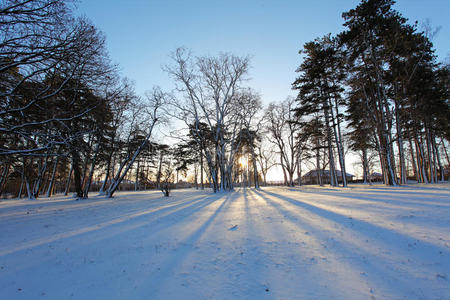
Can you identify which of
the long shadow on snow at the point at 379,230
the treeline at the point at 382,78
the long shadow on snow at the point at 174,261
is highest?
the treeline at the point at 382,78

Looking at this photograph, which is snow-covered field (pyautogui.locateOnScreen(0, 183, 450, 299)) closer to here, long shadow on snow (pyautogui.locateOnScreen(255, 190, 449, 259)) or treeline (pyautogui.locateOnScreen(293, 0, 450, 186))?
long shadow on snow (pyautogui.locateOnScreen(255, 190, 449, 259))

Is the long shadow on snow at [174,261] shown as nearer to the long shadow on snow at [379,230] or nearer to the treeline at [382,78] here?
the long shadow on snow at [379,230]

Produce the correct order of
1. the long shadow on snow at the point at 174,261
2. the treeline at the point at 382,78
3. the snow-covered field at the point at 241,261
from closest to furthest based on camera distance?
the snow-covered field at the point at 241,261 → the long shadow on snow at the point at 174,261 → the treeline at the point at 382,78

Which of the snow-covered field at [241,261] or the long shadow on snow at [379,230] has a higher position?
the long shadow on snow at [379,230]

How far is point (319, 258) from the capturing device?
9.30ft

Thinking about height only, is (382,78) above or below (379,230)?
above

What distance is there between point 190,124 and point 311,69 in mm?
13203

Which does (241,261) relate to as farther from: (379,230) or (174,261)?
(379,230)

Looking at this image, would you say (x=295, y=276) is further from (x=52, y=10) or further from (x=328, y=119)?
(x=328, y=119)

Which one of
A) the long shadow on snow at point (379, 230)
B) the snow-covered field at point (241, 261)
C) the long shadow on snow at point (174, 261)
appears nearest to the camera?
the snow-covered field at point (241, 261)

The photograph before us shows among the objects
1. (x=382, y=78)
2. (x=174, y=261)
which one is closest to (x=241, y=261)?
(x=174, y=261)

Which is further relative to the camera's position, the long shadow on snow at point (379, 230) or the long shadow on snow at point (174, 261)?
the long shadow on snow at point (379, 230)

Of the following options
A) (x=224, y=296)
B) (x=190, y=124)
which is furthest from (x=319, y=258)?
(x=190, y=124)

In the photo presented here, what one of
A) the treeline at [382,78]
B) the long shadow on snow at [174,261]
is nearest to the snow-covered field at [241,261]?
the long shadow on snow at [174,261]
